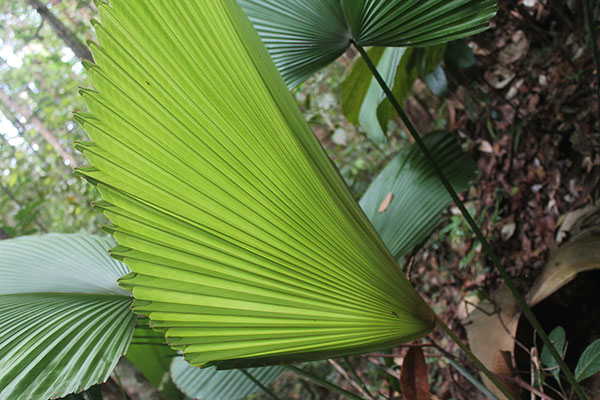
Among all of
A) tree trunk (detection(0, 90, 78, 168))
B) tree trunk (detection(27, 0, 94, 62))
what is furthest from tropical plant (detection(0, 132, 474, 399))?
tree trunk (detection(0, 90, 78, 168))

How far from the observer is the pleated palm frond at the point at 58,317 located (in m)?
0.50

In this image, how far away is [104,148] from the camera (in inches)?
15.4

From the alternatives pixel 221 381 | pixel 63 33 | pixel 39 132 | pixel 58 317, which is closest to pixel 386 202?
pixel 221 381

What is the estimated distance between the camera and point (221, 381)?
3.87ft

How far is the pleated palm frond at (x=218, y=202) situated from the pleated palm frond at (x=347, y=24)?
13.6 inches

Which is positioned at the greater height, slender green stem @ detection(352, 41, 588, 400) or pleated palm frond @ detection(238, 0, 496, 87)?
pleated palm frond @ detection(238, 0, 496, 87)

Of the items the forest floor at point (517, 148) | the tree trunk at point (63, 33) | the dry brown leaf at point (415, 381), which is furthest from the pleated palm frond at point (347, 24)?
the tree trunk at point (63, 33)

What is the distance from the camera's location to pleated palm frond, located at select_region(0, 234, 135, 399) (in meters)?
0.50

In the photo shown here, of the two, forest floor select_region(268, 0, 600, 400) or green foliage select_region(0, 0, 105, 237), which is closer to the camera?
forest floor select_region(268, 0, 600, 400)

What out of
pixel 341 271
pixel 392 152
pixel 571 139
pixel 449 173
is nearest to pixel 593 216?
pixel 449 173

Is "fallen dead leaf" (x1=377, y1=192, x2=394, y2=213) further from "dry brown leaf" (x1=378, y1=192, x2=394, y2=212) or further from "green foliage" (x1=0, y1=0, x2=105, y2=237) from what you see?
"green foliage" (x1=0, y1=0, x2=105, y2=237)

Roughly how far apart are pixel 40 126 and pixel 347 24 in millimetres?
6288

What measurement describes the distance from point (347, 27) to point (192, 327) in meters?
0.65

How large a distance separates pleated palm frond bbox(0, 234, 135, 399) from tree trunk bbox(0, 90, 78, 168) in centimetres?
431
